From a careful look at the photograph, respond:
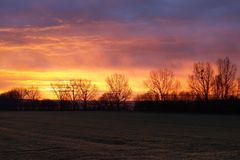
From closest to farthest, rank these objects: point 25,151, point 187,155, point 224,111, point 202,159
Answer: point 202,159
point 187,155
point 25,151
point 224,111

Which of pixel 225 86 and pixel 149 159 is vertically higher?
pixel 225 86

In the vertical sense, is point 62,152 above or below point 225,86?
below

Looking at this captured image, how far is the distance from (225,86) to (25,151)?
5045 inches

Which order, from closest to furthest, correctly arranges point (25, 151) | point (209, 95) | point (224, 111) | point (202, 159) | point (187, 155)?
1. point (202, 159)
2. point (187, 155)
3. point (25, 151)
4. point (224, 111)
5. point (209, 95)

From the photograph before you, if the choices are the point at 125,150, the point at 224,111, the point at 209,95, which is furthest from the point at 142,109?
the point at 125,150

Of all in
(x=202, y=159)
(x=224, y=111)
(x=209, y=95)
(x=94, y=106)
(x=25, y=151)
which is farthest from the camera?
(x=94, y=106)

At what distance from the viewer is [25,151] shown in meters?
26.0

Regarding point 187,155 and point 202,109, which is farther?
point 202,109

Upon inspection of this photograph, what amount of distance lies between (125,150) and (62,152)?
155 inches

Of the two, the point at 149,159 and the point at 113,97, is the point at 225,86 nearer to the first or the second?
the point at 113,97

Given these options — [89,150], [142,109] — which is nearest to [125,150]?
[89,150]

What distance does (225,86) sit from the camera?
14712cm

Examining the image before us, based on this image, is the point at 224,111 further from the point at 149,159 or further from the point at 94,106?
the point at 149,159

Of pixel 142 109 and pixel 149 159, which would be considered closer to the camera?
pixel 149 159
